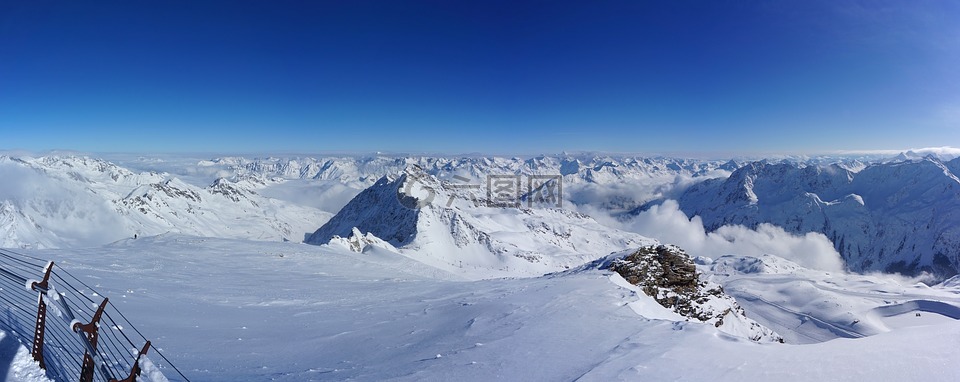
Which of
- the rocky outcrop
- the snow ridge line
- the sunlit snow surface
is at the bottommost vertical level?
the rocky outcrop

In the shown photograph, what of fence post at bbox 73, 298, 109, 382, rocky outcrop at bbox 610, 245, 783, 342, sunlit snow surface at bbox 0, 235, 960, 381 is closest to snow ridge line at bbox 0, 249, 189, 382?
fence post at bbox 73, 298, 109, 382

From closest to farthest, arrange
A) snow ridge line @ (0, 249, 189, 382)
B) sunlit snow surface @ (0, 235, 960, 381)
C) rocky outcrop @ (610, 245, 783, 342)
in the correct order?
1. snow ridge line @ (0, 249, 189, 382)
2. sunlit snow surface @ (0, 235, 960, 381)
3. rocky outcrop @ (610, 245, 783, 342)

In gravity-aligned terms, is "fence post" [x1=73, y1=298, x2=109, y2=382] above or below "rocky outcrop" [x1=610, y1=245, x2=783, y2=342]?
above

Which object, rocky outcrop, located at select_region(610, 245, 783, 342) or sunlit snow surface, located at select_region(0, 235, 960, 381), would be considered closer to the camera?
sunlit snow surface, located at select_region(0, 235, 960, 381)

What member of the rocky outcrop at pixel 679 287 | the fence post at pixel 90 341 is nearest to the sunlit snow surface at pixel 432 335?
the fence post at pixel 90 341

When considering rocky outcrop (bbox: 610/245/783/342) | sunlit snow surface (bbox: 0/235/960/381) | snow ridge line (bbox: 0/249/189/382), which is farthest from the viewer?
rocky outcrop (bbox: 610/245/783/342)

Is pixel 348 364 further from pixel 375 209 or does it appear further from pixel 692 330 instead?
pixel 375 209

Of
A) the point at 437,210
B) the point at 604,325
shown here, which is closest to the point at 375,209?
the point at 437,210

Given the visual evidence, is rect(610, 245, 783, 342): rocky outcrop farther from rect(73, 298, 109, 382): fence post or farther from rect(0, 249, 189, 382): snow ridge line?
rect(73, 298, 109, 382): fence post

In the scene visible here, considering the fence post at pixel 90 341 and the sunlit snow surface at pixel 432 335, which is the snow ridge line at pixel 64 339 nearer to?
the fence post at pixel 90 341
